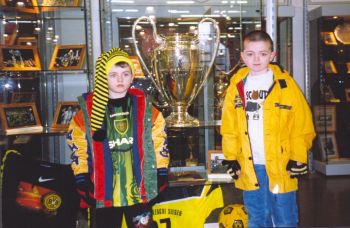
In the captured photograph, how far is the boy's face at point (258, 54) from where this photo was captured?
1.96 m

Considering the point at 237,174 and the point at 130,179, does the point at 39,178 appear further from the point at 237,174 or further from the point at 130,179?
the point at 237,174

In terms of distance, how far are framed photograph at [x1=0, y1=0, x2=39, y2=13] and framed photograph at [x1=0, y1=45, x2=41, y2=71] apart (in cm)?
22

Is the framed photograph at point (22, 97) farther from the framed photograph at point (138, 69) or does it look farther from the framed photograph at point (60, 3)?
the framed photograph at point (138, 69)

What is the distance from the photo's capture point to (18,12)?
2.53m

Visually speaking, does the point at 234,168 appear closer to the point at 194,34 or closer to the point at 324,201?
the point at 194,34

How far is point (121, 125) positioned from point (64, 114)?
662 mm

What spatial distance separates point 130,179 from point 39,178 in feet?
2.19

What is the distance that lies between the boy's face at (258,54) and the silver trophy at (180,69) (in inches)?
15.8

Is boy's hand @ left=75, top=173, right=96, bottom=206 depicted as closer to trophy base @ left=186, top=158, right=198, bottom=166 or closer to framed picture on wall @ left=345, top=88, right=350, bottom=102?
trophy base @ left=186, top=158, right=198, bottom=166

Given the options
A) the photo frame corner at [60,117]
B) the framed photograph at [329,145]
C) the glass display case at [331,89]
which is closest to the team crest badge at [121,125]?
the photo frame corner at [60,117]

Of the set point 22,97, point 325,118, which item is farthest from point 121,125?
point 325,118


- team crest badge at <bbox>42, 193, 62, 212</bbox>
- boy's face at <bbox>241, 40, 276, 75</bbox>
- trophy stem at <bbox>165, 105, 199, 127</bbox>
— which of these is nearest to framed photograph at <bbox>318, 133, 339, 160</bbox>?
trophy stem at <bbox>165, 105, 199, 127</bbox>

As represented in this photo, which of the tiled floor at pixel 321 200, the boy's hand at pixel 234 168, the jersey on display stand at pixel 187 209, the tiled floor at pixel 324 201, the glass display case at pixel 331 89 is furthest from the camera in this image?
the glass display case at pixel 331 89

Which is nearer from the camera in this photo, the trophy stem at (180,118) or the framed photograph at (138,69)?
the trophy stem at (180,118)
